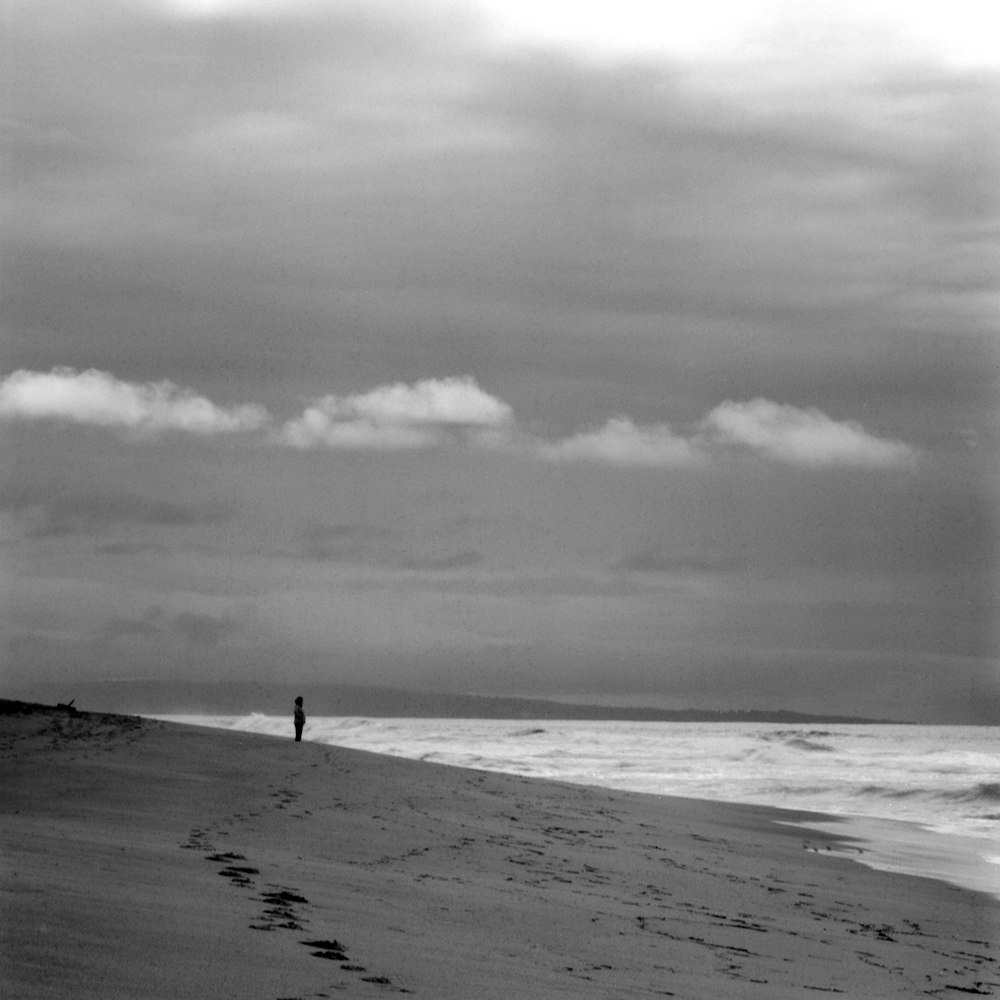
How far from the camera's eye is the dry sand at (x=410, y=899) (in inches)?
267

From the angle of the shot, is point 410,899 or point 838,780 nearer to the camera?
point 410,899

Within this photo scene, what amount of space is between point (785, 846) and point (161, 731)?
1540cm

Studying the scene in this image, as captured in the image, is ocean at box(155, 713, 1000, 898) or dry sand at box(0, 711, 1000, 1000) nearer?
dry sand at box(0, 711, 1000, 1000)

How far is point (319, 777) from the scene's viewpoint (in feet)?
73.3

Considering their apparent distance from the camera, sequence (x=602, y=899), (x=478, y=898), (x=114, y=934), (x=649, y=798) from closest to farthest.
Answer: (x=114, y=934) → (x=478, y=898) → (x=602, y=899) → (x=649, y=798)

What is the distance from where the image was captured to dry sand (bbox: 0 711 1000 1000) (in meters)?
6.77

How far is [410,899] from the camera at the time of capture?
33.5ft

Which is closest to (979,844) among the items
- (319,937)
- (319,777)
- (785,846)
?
(785,846)

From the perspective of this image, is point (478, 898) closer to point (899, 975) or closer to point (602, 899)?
point (602, 899)

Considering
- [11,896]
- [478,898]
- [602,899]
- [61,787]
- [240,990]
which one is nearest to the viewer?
[240,990]

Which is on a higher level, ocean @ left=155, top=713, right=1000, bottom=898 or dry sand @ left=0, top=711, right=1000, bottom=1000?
dry sand @ left=0, top=711, right=1000, bottom=1000

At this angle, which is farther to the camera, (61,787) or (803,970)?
(61,787)

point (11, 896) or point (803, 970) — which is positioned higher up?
point (11, 896)

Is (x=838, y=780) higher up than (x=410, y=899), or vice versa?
(x=410, y=899)
